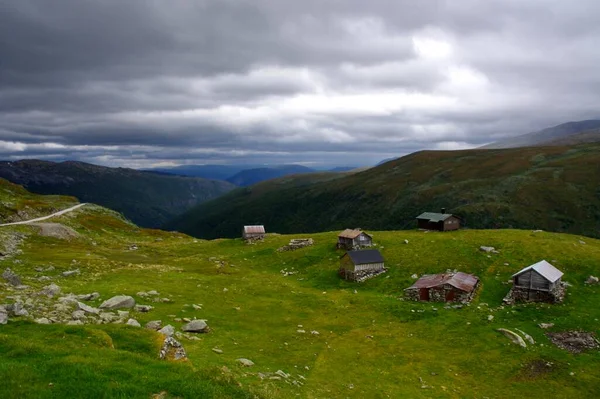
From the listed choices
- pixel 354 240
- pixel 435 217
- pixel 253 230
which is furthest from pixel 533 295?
pixel 253 230

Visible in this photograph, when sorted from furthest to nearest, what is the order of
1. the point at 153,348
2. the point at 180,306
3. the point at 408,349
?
the point at 180,306, the point at 408,349, the point at 153,348

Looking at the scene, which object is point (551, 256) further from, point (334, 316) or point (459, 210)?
point (459, 210)

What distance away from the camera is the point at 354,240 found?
87.9 m

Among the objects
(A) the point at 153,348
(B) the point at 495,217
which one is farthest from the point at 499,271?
(B) the point at 495,217

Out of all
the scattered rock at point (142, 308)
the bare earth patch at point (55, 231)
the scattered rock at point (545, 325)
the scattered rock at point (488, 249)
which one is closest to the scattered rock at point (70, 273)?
the scattered rock at point (142, 308)

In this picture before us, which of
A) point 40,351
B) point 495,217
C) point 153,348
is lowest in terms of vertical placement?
point 495,217

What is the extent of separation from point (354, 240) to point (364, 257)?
1508 cm

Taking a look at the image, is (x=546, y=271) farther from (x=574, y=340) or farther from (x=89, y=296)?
(x=89, y=296)

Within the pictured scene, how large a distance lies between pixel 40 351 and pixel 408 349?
115 ft

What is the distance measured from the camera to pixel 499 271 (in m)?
67.5

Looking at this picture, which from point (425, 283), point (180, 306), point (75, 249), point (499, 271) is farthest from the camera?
point (75, 249)

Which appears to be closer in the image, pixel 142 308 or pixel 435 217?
pixel 142 308

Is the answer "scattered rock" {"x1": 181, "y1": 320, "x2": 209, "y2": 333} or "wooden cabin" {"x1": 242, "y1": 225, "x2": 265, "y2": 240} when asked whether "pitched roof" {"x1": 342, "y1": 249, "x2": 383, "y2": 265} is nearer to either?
"scattered rock" {"x1": 181, "y1": 320, "x2": 209, "y2": 333}

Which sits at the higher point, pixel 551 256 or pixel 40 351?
pixel 40 351
